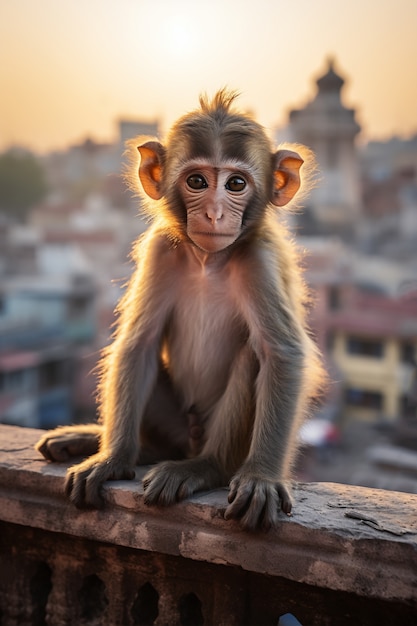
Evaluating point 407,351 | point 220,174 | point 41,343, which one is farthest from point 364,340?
point 220,174

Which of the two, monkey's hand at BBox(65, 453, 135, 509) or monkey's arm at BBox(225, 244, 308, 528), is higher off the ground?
monkey's arm at BBox(225, 244, 308, 528)

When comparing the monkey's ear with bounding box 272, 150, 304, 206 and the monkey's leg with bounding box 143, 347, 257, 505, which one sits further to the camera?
the monkey's ear with bounding box 272, 150, 304, 206

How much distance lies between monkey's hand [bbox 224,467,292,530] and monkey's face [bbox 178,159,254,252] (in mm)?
694

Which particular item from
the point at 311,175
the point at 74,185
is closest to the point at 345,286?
the point at 311,175

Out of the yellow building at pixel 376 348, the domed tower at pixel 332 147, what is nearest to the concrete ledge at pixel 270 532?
the yellow building at pixel 376 348

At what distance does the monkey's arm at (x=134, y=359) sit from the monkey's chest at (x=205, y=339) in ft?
0.26

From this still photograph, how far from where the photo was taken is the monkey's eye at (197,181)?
92.9 inches

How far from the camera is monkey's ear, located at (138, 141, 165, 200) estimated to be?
8.53 feet

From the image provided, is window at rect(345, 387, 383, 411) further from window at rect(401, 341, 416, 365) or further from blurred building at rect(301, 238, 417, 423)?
window at rect(401, 341, 416, 365)

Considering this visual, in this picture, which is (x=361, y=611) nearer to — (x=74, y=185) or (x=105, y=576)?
(x=105, y=576)

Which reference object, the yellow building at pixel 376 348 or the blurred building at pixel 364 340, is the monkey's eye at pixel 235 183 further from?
the yellow building at pixel 376 348

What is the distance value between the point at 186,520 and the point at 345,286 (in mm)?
25343

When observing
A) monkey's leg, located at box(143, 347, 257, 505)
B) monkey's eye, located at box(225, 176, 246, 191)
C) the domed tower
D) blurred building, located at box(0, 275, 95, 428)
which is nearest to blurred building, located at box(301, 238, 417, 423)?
blurred building, located at box(0, 275, 95, 428)

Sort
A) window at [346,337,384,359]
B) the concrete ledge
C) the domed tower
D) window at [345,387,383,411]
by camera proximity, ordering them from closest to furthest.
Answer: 1. the concrete ledge
2. window at [346,337,384,359]
3. window at [345,387,383,411]
4. the domed tower
